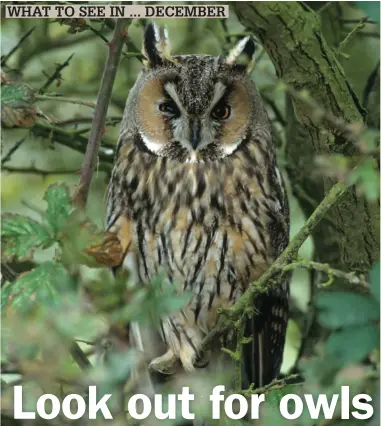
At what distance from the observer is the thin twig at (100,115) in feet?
4.11

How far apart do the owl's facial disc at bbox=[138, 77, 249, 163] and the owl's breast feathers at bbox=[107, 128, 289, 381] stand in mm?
34

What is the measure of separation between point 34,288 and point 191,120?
80cm

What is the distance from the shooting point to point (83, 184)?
1239 mm

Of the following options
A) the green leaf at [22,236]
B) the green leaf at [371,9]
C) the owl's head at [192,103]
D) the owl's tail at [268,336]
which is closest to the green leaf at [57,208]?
the green leaf at [22,236]

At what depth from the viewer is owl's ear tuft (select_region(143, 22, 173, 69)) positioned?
1.64 m

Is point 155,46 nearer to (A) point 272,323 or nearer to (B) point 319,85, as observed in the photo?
(B) point 319,85

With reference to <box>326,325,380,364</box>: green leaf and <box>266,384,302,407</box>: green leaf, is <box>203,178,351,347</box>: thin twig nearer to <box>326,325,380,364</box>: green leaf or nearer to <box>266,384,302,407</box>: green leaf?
<box>266,384,302,407</box>: green leaf

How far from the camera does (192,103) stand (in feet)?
5.26

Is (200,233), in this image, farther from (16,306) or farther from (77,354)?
(16,306)

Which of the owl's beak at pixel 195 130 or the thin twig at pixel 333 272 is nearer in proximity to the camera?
the thin twig at pixel 333 272

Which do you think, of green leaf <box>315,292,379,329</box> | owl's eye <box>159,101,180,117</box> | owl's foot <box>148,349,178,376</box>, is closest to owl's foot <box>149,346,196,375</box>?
owl's foot <box>148,349,178,376</box>

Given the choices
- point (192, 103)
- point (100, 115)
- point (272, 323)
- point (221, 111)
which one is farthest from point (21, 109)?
point (272, 323)

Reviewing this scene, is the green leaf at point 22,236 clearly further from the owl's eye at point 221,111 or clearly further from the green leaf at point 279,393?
the owl's eye at point 221,111

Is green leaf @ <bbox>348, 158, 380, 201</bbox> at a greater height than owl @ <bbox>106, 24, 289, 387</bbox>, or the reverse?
owl @ <bbox>106, 24, 289, 387</bbox>
